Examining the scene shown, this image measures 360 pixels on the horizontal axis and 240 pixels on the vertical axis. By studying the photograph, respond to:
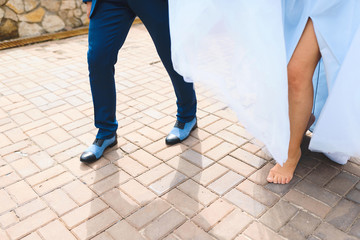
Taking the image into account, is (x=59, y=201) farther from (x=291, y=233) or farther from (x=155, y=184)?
(x=291, y=233)

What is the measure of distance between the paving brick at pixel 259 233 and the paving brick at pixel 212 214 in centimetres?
16

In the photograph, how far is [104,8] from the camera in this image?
2.13m

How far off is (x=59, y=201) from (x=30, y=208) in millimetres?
158

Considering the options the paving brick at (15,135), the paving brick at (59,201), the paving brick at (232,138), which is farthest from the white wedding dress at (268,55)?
Result: the paving brick at (15,135)

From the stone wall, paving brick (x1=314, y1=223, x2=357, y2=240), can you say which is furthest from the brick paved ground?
the stone wall

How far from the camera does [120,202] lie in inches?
78.6

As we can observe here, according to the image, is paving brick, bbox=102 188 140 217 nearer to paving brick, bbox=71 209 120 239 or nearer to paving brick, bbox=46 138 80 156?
paving brick, bbox=71 209 120 239

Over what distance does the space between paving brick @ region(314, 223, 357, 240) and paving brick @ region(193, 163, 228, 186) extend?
2.17 ft

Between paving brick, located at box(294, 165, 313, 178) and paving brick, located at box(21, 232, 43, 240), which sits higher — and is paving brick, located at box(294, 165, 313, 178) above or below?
above

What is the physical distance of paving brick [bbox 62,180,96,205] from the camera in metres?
2.04

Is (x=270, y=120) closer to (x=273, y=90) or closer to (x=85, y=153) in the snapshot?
(x=273, y=90)

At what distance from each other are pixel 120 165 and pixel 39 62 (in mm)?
2791

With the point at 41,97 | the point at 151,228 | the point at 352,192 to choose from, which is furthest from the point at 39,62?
the point at 352,192

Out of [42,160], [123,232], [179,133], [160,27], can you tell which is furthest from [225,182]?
[42,160]
